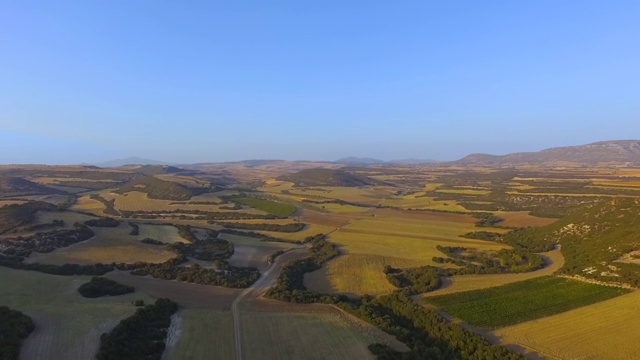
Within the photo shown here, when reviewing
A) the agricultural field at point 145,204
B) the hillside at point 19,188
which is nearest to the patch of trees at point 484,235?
the agricultural field at point 145,204

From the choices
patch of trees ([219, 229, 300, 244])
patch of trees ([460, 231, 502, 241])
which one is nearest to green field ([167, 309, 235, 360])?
patch of trees ([219, 229, 300, 244])

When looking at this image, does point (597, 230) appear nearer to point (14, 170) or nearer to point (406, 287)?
point (406, 287)

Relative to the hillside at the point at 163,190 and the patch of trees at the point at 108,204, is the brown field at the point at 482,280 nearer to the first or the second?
the patch of trees at the point at 108,204

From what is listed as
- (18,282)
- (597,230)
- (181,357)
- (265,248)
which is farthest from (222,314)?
(597,230)

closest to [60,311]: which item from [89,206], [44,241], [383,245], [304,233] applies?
[44,241]

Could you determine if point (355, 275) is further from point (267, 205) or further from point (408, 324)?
point (267, 205)

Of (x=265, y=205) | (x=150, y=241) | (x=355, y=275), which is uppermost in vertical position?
(x=265, y=205)
